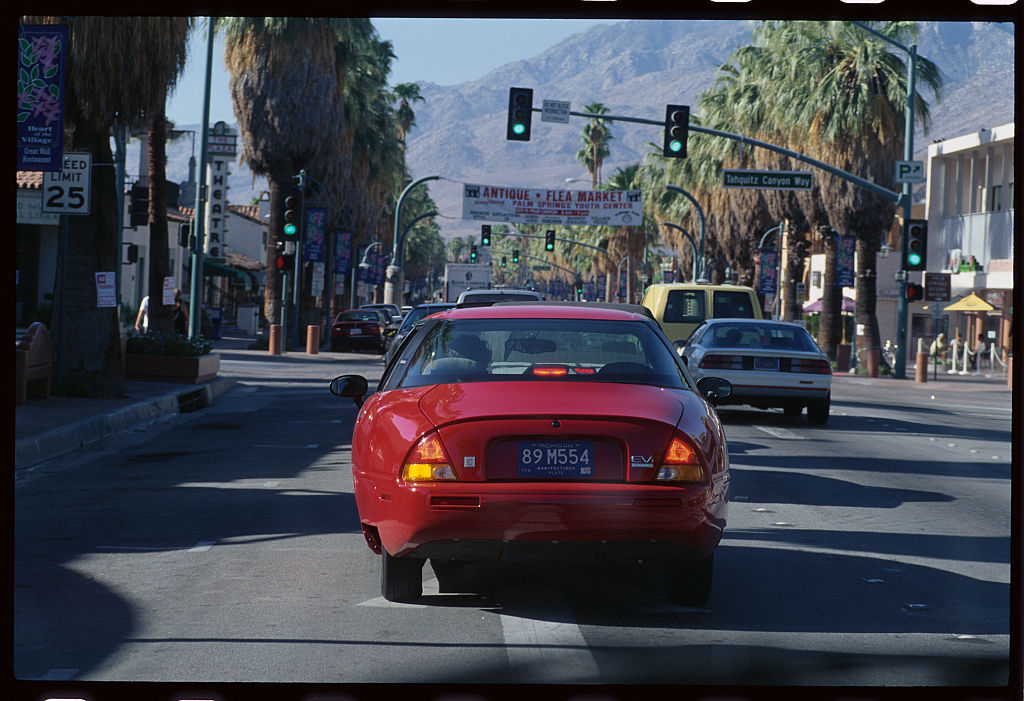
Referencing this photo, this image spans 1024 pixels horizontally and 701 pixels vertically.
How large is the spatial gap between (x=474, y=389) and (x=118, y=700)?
2500mm

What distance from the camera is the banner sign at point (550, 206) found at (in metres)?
64.4

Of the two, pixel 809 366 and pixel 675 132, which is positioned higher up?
pixel 675 132

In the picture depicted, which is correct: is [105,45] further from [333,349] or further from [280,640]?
[333,349]

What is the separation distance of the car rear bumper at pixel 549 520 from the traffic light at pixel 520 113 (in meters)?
24.5

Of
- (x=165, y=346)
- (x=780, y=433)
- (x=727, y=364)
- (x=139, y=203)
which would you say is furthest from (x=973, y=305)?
(x=139, y=203)

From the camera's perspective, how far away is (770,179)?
3397 cm

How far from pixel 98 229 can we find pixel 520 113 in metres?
12.8

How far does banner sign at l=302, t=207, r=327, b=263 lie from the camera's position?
45406mm

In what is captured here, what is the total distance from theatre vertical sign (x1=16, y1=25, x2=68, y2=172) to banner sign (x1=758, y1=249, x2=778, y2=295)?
157 feet

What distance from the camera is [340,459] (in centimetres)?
1391

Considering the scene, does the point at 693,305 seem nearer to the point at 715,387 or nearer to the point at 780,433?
the point at 780,433

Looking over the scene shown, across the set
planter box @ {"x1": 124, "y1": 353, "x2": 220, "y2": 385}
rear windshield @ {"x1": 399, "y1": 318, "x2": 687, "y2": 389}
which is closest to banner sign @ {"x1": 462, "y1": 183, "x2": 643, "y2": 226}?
planter box @ {"x1": 124, "y1": 353, "x2": 220, "y2": 385}

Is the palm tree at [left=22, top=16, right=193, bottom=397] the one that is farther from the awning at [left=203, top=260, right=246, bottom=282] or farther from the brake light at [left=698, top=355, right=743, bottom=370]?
the awning at [left=203, top=260, right=246, bottom=282]

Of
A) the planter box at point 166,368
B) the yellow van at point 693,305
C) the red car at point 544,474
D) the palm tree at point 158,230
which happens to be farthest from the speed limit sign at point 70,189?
the red car at point 544,474
